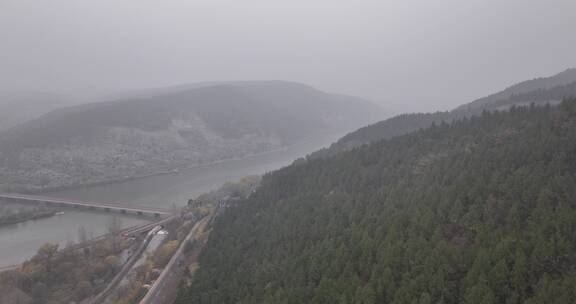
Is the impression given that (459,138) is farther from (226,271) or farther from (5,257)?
(5,257)

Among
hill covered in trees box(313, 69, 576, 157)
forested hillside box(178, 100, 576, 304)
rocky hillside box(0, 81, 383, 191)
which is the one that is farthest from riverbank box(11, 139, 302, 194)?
forested hillside box(178, 100, 576, 304)

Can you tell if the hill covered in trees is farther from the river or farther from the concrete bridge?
the concrete bridge

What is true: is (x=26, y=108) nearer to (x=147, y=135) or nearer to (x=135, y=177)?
(x=147, y=135)

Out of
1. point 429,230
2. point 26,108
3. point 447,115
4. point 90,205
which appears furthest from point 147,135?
point 429,230

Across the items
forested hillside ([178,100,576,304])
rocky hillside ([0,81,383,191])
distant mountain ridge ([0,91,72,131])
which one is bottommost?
forested hillside ([178,100,576,304])

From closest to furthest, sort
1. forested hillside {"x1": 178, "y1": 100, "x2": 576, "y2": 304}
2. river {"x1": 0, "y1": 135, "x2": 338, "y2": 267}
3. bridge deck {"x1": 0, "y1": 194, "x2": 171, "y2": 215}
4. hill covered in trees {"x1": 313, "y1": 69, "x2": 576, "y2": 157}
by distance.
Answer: forested hillside {"x1": 178, "y1": 100, "x2": 576, "y2": 304}
river {"x1": 0, "y1": 135, "x2": 338, "y2": 267}
bridge deck {"x1": 0, "y1": 194, "x2": 171, "y2": 215}
hill covered in trees {"x1": 313, "y1": 69, "x2": 576, "y2": 157}

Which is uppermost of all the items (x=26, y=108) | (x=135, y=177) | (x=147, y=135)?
(x=26, y=108)

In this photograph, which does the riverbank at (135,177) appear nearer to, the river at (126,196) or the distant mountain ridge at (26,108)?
the river at (126,196)

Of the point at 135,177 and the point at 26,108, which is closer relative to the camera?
the point at 135,177
